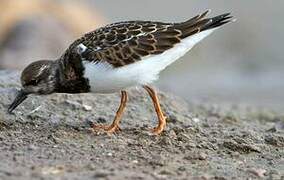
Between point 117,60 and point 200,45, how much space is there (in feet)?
33.2

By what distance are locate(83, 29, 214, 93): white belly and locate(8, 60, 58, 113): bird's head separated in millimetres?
437

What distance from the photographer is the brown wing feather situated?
6.61m

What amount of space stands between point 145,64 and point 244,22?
1122cm

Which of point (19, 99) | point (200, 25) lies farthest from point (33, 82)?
point (200, 25)

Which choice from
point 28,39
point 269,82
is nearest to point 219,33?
point 269,82

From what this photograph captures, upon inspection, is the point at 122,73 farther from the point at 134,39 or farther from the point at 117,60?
the point at 134,39

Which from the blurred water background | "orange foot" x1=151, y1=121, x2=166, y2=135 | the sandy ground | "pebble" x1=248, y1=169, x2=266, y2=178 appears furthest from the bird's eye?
the blurred water background

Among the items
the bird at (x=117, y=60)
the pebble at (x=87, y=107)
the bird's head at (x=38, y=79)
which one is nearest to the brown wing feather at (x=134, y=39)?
the bird at (x=117, y=60)

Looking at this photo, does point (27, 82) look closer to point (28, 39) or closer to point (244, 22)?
point (28, 39)

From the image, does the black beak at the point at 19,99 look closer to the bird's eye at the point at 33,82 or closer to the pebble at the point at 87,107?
the bird's eye at the point at 33,82

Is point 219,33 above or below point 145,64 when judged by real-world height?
below

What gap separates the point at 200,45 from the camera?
16578 mm

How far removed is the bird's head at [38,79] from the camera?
6.85m

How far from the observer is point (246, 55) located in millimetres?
16109
